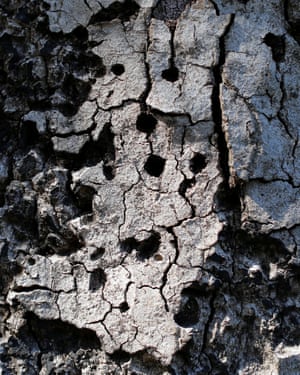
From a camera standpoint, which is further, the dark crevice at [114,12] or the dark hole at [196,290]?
the dark crevice at [114,12]

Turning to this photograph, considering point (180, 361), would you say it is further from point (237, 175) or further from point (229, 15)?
point (229, 15)

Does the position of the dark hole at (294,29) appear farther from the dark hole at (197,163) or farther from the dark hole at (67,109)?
the dark hole at (67,109)

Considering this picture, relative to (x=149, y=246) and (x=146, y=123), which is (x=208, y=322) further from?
(x=146, y=123)

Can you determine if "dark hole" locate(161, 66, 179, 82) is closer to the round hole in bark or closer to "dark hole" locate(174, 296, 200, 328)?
the round hole in bark

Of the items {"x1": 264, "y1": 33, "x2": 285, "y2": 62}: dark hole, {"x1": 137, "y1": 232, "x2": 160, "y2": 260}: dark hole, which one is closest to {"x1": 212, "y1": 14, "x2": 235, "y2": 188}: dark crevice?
{"x1": 264, "y1": 33, "x2": 285, "y2": 62}: dark hole

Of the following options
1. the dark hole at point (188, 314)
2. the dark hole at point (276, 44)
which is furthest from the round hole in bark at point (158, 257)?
the dark hole at point (276, 44)

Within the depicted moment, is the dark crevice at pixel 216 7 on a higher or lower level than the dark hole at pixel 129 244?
higher
